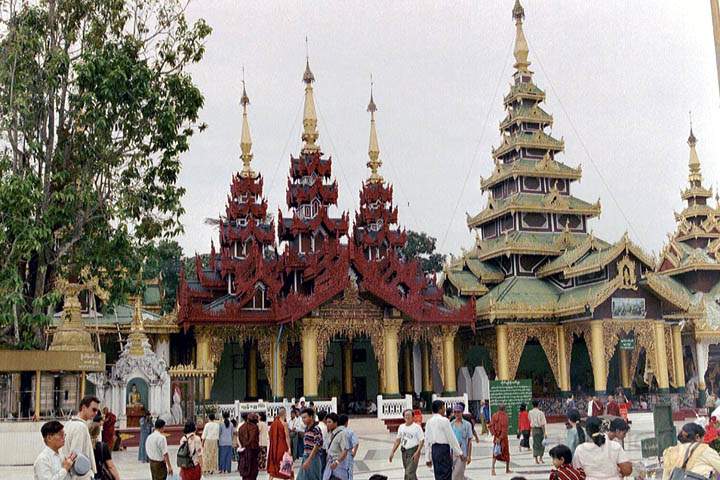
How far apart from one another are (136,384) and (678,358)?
19.1 meters

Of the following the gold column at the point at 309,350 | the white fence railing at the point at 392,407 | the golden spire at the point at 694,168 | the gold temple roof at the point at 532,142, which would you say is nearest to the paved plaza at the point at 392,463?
the white fence railing at the point at 392,407

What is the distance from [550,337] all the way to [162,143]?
1896 centimetres

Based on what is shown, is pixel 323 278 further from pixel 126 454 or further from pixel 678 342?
pixel 678 342

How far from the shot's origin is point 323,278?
29.1 m

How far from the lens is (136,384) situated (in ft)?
82.3

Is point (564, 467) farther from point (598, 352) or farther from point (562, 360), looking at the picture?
point (562, 360)

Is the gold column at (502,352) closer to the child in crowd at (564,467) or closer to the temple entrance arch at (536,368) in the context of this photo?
the temple entrance arch at (536,368)

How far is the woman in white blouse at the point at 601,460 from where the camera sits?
683cm

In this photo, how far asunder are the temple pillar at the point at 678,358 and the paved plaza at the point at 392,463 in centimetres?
722

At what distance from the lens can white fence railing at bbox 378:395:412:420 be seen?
90.7 feet

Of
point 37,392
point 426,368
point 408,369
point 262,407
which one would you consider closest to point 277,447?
point 37,392

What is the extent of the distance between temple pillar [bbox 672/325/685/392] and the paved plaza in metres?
7.22

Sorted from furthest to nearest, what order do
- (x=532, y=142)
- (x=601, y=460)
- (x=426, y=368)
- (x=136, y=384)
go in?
(x=532, y=142) < (x=426, y=368) < (x=136, y=384) < (x=601, y=460)

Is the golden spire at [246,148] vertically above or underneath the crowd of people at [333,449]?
above
